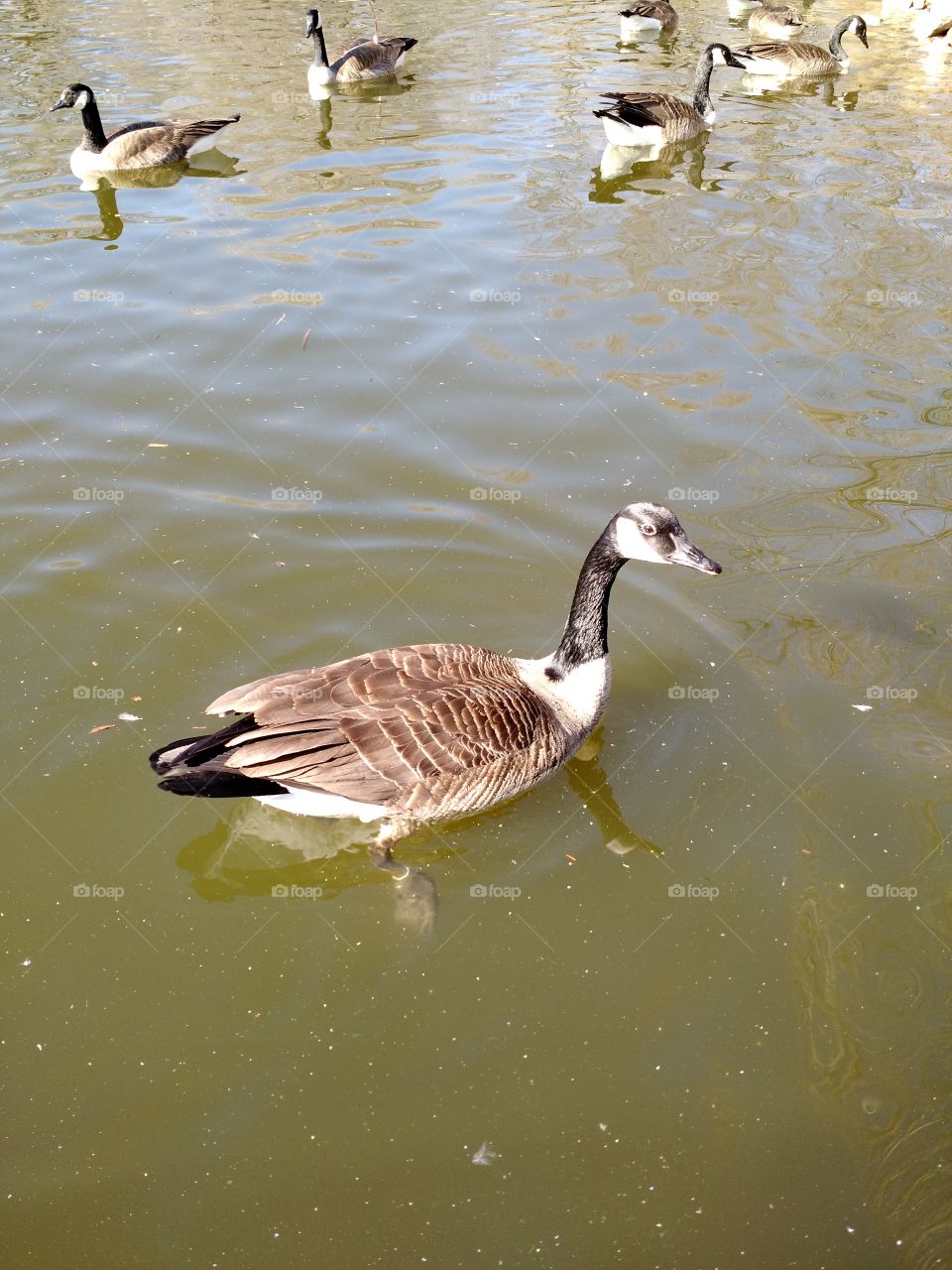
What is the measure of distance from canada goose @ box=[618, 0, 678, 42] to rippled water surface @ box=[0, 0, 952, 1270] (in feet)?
34.4

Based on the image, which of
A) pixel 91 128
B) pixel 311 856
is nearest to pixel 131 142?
pixel 91 128

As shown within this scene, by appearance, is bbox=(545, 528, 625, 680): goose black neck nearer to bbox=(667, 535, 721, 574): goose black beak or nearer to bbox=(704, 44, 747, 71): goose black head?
bbox=(667, 535, 721, 574): goose black beak

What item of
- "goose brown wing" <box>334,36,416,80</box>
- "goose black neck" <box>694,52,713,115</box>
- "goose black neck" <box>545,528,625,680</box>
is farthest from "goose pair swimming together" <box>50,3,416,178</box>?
"goose black neck" <box>545,528,625,680</box>

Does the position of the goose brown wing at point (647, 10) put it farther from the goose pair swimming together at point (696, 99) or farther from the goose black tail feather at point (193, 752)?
the goose black tail feather at point (193, 752)

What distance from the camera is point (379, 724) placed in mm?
5727

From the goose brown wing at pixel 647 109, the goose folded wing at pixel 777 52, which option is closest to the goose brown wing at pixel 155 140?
the goose brown wing at pixel 647 109

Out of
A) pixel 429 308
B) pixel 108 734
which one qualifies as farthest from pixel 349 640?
pixel 429 308

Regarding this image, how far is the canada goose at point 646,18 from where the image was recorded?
22.8m

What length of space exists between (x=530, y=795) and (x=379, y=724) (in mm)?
1235

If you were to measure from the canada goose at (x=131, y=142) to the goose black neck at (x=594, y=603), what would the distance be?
12237mm

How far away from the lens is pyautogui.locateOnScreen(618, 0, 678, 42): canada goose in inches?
898

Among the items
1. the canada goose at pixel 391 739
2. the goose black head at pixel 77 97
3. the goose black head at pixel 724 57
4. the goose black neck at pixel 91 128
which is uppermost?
the goose black head at pixel 77 97

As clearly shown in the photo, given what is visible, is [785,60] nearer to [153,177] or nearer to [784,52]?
[784,52]

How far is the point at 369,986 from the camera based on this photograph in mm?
5355
